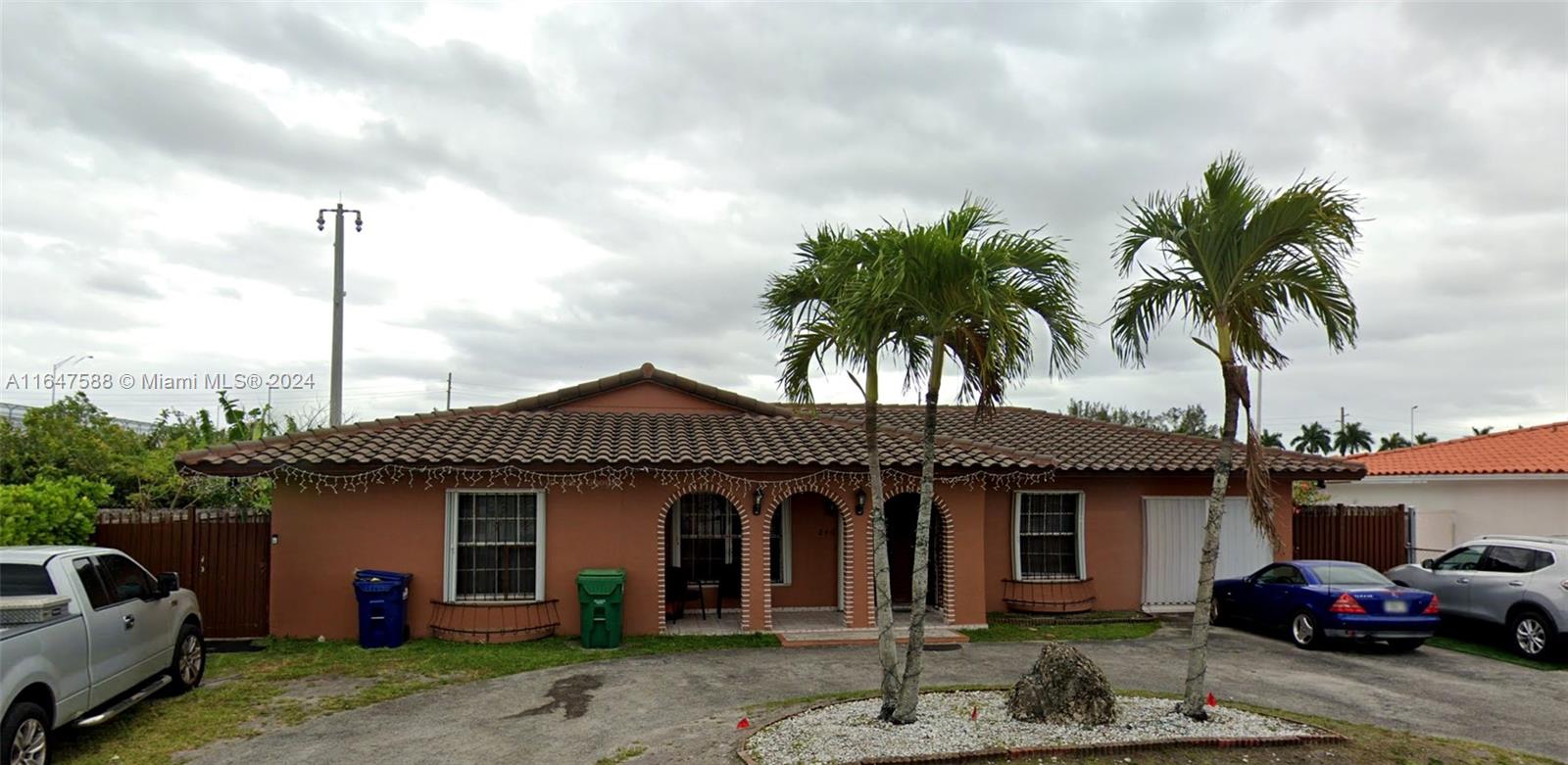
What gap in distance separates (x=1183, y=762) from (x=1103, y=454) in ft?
29.9

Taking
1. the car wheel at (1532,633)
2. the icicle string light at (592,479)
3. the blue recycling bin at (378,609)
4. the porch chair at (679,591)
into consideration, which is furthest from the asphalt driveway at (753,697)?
the blue recycling bin at (378,609)

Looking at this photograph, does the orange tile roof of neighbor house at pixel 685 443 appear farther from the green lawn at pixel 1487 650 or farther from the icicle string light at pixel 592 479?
the green lawn at pixel 1487 650

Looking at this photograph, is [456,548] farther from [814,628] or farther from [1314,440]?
[1314,440]

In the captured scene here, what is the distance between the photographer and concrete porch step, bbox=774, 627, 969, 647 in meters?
12.7

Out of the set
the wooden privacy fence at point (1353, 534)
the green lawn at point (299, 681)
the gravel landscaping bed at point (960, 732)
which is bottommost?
the green lawn at point (299, 681)

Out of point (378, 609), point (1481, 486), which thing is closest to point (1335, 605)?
point (1481, 486)

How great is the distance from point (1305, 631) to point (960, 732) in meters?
7.65

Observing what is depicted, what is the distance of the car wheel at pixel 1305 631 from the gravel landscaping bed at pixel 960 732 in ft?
16.0

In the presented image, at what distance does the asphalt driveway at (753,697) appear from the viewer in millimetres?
7875

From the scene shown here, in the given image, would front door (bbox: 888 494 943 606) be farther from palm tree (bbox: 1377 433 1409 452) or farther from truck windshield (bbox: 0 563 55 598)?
palm tree (bbox: 1377 433 1409 452)

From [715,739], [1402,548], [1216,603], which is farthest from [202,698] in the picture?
[1402,548]

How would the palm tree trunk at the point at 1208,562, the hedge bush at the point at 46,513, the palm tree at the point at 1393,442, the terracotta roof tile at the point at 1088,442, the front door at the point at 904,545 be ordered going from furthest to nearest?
1. the palm tree at the point at 1393,442
2. the front door at the point at 904,545
3. the terracotta roof tile at the point at 1088,442
4. the hedge bush at the point at 46,513
5. the palm tree trunk at the point at 1208,562

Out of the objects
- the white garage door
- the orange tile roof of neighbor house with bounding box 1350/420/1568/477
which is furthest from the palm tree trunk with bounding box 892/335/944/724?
the orange tile roof of neighbor house with bounding box 1350/420/1568/477

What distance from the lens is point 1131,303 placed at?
28.9 ft
